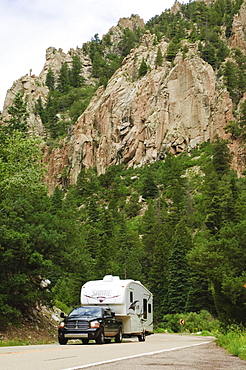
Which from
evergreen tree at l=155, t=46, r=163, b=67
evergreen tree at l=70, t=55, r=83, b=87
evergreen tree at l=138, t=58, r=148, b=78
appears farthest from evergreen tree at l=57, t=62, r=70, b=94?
evergreen tree at l=155, t=46, r=163, b=67

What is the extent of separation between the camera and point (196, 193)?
84750mm

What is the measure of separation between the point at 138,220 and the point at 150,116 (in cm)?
3417

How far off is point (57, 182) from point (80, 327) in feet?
345

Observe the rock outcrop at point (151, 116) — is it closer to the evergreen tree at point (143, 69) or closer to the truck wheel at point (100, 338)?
the evergreen tree at point (143, 69)

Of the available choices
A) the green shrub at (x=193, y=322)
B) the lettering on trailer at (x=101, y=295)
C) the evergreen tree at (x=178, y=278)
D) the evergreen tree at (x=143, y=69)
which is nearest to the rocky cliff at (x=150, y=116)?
the evergreen tree at (x=143, y=69)

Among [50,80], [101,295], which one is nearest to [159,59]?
[50,80]

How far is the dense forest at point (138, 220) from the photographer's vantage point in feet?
74.9

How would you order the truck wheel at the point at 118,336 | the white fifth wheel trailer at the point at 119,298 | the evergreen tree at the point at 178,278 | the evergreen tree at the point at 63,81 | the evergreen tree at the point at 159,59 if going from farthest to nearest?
the evergreen tree at the point at 63,81 → the evergreen tree at the point at 159,59 → the evergreen tree at the point at 178,278 → the white fifth wheel trailer at the point at 119,298 → the truck wheel at the point at 118,336

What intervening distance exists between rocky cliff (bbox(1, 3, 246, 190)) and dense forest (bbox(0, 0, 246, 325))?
11.6 feet

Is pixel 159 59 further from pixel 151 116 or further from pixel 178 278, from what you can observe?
pixel 178 278

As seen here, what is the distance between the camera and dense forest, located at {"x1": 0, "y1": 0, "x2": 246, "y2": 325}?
22828mm

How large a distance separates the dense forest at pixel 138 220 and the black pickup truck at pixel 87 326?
362cm

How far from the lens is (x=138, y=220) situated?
83562mm

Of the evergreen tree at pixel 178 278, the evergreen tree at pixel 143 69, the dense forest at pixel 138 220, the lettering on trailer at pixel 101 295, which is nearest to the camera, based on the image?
the lettering on trailer at pixel 101 295
